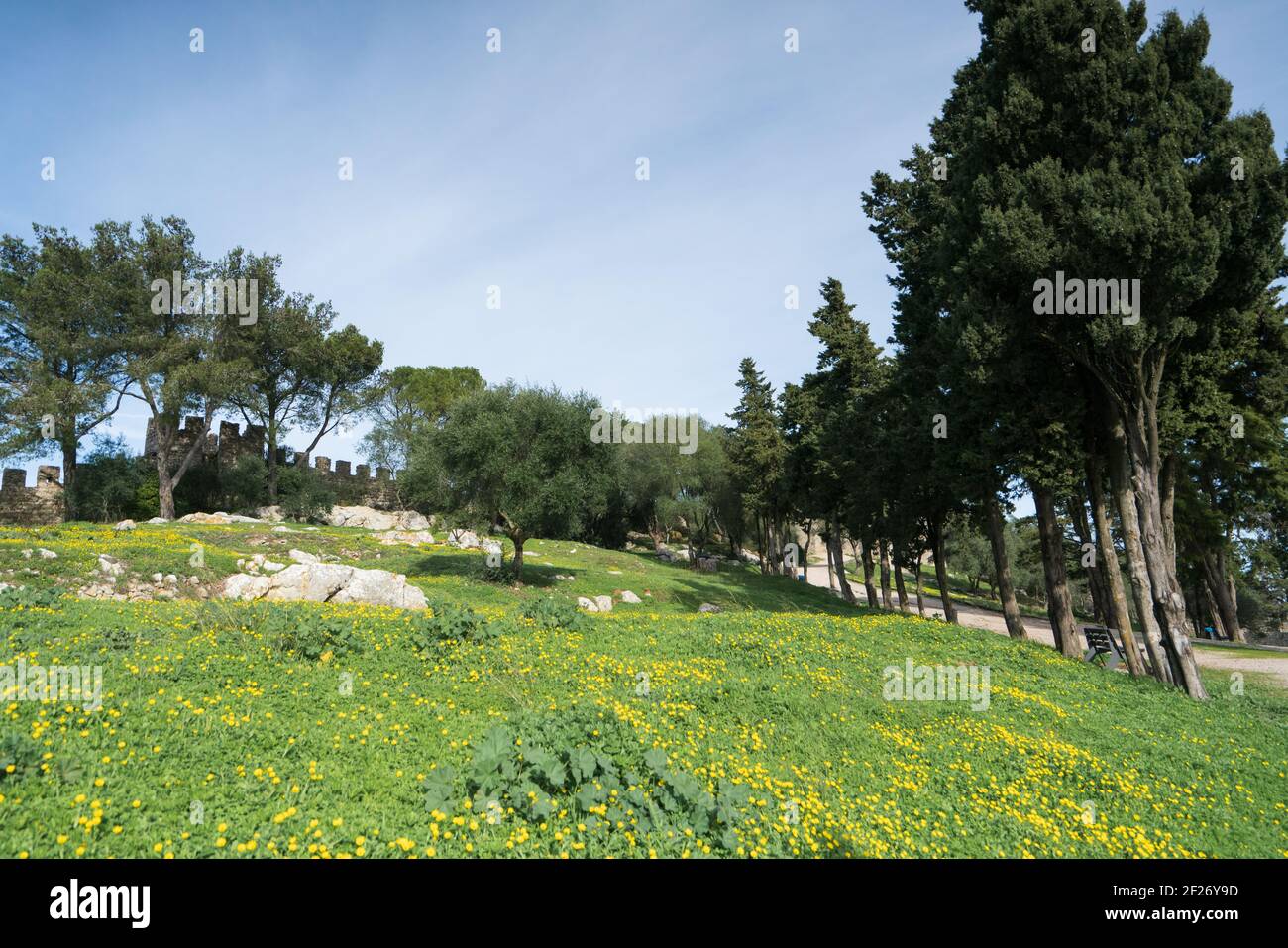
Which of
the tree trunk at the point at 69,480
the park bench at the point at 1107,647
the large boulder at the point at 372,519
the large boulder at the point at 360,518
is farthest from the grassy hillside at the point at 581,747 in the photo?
the large boulder at the point at 360,518

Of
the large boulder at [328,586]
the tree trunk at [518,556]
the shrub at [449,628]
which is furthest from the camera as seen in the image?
the tree trunk at [518,556]

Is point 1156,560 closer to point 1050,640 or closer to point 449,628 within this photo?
point 449,628

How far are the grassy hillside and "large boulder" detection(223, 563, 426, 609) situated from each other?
304cm

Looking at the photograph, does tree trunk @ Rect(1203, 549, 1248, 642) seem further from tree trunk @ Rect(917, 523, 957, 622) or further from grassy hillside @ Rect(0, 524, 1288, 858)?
grassy hillside @ Rect(0, 524, 1288, 858)

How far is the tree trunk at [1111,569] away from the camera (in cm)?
1809

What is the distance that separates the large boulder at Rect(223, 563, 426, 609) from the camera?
17078mm

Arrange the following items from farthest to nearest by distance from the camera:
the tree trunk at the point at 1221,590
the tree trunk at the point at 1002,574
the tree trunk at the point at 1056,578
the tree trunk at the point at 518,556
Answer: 1. the tree trunk at the point at 1221,590
2. the tree trunk at the point at 518,556
3. the tree trunk at the point at 1002,574
4. the tree trunk at the point at 1056,578

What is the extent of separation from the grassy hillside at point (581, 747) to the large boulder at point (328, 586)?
3041mm

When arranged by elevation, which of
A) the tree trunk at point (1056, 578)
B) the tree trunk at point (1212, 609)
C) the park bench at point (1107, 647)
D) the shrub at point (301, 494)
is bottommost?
the tree trunk at point (1212, 609)

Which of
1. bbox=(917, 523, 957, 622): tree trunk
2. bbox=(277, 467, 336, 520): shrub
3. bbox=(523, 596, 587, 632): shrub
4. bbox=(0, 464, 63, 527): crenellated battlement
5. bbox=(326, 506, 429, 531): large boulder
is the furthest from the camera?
bbox=(326, 506, 429, 531): large boulder

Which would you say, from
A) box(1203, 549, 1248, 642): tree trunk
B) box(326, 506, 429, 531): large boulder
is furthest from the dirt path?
box(326, 506, 429, 531): large boulder

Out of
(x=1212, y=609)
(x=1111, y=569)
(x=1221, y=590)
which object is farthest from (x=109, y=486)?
(x=1212, y=609)

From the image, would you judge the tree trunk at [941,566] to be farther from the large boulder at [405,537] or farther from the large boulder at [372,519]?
the large boulder at [372,519]
